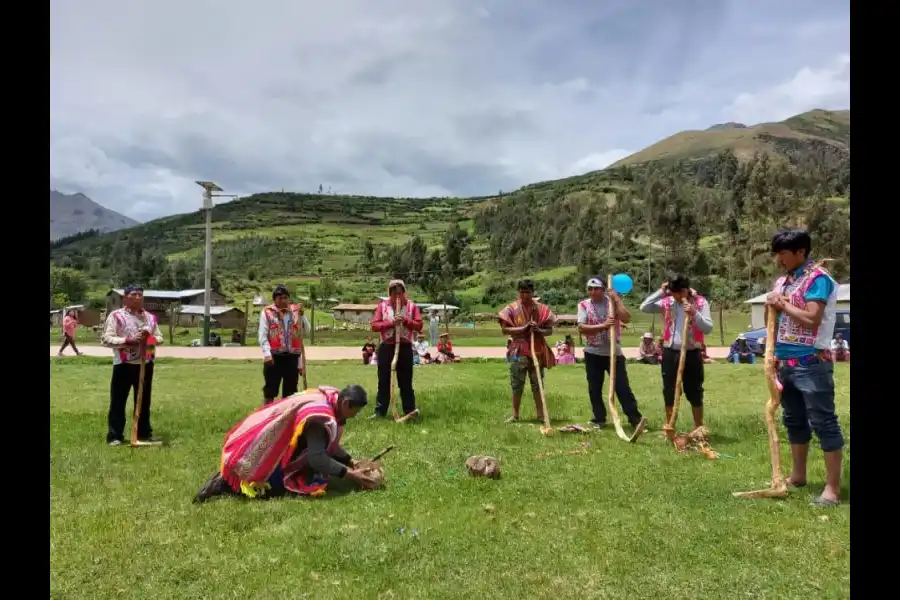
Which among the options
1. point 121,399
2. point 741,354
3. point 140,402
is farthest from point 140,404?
point 741,354

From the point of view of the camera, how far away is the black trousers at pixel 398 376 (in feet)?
33.0

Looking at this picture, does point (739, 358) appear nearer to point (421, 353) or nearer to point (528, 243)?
point (421, 353)

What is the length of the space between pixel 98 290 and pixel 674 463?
346 feet

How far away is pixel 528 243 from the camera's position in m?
115

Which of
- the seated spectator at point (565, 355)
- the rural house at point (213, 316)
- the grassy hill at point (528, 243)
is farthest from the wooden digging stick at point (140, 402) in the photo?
the grassy hill at point (528, 243)

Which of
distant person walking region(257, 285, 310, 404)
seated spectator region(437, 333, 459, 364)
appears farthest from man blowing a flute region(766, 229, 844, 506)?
seated spectator region(437, 333, 459, 364)

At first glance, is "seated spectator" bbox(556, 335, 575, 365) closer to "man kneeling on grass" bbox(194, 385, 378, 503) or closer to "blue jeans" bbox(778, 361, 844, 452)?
"blue jeans" bbox(778, 361, 844, 452)

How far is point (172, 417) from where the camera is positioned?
1032cm
